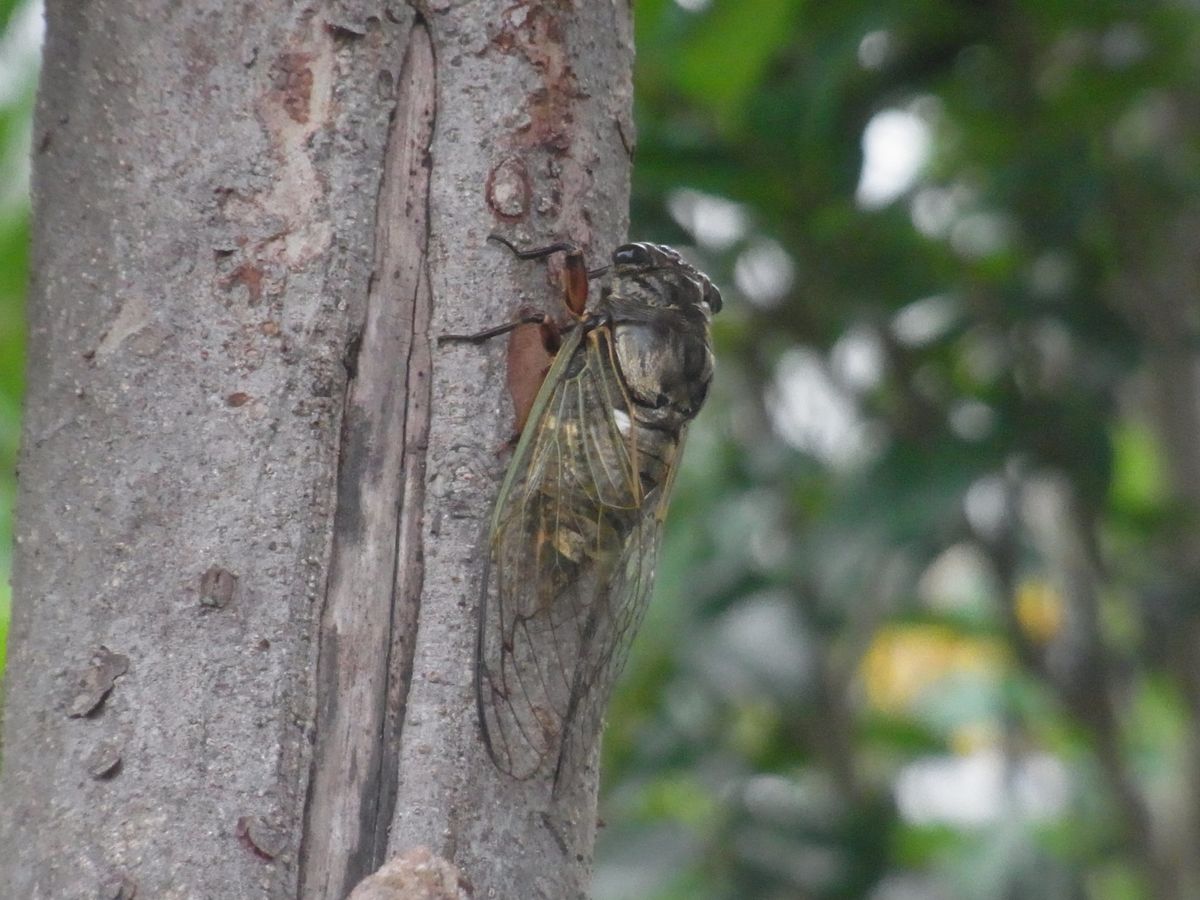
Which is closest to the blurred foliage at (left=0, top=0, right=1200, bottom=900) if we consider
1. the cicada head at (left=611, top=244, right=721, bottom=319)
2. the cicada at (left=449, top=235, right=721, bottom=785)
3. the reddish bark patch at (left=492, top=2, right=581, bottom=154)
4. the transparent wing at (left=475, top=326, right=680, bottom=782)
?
the cicada head at (left=611, top=244, right=721, bottom=319)

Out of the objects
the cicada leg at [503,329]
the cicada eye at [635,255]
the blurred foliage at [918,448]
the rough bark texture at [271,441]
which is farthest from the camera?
the blurred foliage at [918,448]

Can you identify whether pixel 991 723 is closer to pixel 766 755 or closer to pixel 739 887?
pixel 766 755

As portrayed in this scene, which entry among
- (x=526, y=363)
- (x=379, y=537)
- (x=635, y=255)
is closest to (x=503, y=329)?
(x=526, y=363)

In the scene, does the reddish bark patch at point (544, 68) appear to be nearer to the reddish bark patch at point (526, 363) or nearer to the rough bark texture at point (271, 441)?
the rough bark texture at point (271, 441)

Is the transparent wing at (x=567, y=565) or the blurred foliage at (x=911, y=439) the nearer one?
the transparent wing at (x=567, y=565)

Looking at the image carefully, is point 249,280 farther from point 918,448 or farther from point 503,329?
point 918,448

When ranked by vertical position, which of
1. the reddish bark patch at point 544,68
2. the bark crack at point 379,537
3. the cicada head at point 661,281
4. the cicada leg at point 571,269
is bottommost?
the bark crack at point 379,537

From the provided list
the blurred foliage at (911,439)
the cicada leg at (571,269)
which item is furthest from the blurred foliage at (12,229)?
the cicada leg at (571,269)

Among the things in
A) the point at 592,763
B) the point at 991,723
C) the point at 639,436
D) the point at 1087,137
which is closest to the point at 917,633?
the point at 991,723

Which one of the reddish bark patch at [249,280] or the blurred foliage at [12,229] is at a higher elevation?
the blurred foliage at [12,229]
